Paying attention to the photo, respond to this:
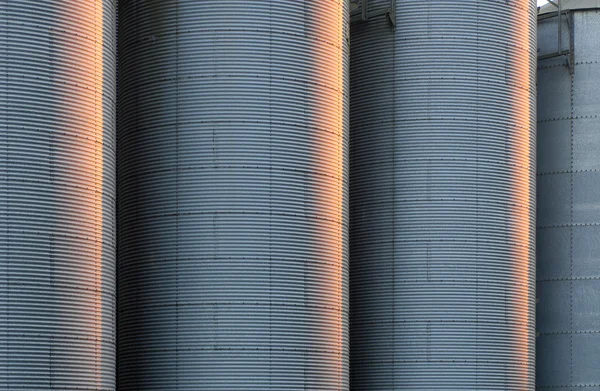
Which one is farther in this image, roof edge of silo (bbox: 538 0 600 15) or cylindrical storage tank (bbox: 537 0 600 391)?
roof edge of silo (bbox: 538 0 600 15)

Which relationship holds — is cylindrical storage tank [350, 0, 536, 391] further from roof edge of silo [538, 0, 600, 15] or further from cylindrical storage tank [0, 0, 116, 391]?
cylindrical storage tank [0, 0, 116, 391]

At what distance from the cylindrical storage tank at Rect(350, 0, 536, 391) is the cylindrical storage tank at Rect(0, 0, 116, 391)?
Answer: 12.8 meters

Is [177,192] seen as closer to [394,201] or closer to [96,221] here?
[96,221]

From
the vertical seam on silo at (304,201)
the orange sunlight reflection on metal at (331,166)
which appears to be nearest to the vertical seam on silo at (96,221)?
the vertical seam on silo at (304,201)

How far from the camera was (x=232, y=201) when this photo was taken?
36844 millimetres

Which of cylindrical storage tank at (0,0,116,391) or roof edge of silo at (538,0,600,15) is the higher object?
roof edge of silo at (538,0,600,15)

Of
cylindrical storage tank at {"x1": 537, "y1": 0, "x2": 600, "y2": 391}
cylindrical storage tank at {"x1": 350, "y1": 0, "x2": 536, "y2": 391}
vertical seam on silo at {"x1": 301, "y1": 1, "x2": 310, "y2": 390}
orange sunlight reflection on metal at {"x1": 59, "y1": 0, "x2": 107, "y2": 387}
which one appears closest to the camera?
orange sunlight reflection on metal at {"x1": 59, "y1": 0, "x2": 107, "y2": 387}

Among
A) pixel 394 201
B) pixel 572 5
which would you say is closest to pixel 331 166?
pixel 394 201

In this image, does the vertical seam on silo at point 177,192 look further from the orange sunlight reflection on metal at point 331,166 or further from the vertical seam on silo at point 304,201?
the orange sunlight reflection on metal at point 331,166

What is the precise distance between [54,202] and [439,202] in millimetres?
15690

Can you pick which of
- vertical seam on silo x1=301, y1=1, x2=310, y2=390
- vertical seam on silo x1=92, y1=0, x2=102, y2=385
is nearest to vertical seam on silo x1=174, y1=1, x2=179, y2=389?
vertical seam on silo x1=301, y1=1, x2=310, y2=390

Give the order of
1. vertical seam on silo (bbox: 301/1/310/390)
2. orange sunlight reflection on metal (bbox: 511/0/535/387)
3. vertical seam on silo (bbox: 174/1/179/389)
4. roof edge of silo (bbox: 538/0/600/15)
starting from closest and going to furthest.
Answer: vertical seam on silo (bbox: 174/1/179/389)
vertical seam on silo (bbox: 301/1/310/390)
orange sunlight reflection on metal (bbox: 511/0/535/387)
roof edge of silo (bbox: 538/0/600/15)

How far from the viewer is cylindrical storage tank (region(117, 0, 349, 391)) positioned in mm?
36656

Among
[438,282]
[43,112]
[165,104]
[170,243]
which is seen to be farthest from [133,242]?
[438,282]
